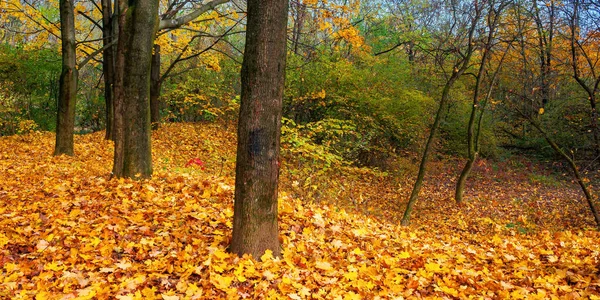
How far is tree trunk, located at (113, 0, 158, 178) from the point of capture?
21.0ft

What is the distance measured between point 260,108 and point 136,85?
3.73m

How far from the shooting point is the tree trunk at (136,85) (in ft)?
21.0

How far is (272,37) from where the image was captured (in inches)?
139

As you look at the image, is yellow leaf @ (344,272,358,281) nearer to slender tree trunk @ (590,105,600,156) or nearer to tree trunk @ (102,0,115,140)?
slender tree trunk @ (590,105,600,156)

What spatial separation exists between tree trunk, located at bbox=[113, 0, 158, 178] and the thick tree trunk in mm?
4629

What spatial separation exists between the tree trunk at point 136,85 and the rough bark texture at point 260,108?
→ 351 centimetres

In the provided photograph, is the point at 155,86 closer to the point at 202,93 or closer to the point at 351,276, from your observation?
the point at 202,93

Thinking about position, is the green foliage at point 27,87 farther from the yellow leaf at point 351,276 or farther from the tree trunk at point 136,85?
the yellow leaf at point 351,276

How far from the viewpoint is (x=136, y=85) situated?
6.41 metres

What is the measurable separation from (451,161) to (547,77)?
215 inches

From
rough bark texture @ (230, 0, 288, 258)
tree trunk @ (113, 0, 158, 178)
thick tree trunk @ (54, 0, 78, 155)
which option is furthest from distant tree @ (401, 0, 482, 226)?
thick tree trunk @ (54, 0, 78, 155)

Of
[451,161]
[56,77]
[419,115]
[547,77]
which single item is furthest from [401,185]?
[56,77]

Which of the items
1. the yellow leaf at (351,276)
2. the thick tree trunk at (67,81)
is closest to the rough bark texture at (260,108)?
the yellow leaf at (351,276)

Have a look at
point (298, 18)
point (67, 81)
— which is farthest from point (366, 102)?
point (67, 81)
